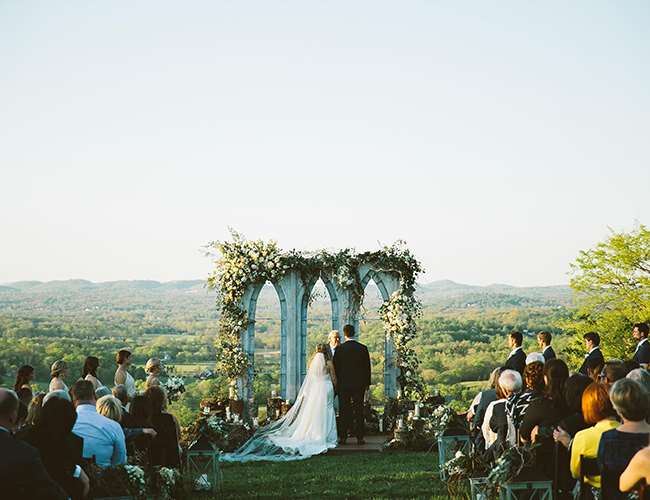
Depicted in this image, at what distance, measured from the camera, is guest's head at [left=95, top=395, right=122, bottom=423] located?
6.58m

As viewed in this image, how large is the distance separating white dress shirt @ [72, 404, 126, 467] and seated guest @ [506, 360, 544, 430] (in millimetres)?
3022

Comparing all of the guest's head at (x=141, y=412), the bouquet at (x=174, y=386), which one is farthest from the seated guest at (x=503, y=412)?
the bouquet at (x=174, y=386)

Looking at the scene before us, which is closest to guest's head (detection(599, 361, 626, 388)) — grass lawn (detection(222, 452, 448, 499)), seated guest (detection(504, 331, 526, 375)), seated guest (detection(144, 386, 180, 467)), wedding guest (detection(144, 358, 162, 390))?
grass lawn (detection(222, 452, 448, 499))

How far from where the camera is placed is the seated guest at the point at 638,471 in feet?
12.5

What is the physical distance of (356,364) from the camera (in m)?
12.9

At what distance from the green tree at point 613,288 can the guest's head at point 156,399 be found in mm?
20332

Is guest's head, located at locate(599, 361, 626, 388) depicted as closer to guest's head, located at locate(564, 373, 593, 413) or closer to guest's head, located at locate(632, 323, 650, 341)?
guest's head, located at locate(564, 373, 593, 413)

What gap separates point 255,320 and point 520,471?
9085 millimetres

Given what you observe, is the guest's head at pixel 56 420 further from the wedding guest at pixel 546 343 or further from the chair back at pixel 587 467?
the wedding guest at pixel 546 343

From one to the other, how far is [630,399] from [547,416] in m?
1.83

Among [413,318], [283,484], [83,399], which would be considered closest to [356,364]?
[413,318]

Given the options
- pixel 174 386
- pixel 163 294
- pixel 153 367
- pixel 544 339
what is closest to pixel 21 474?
pixel 153 367

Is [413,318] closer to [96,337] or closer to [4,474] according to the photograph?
[4,474]

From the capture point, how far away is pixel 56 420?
5125 millimetres
